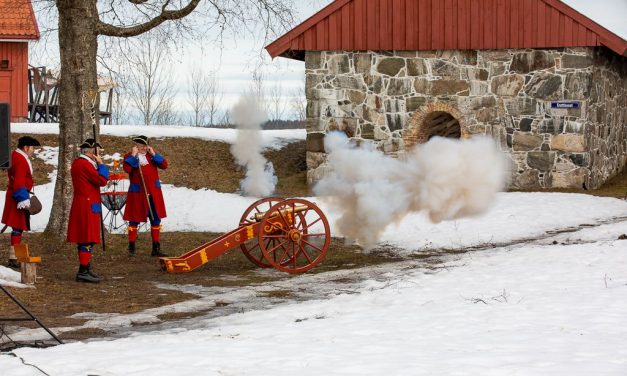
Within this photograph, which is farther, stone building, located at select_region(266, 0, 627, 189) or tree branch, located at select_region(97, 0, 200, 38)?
stone building, located at select_region(266, 0, 627, 189)

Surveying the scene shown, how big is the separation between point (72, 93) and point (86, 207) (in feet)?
15.4

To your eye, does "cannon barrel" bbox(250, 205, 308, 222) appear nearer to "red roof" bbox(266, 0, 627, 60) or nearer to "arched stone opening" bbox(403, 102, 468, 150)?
"arched stone opening" bbox(403, 102, 468, 150)

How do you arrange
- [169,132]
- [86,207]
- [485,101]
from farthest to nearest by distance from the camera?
[169,132] → [485,101] → [86,207]

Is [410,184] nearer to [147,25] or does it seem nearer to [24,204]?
[24,204]

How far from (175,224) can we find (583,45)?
1022cm

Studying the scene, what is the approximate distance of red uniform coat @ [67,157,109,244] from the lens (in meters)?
13.8

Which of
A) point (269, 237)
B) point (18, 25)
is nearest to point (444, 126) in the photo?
point (269, 237)

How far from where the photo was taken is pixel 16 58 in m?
32.8

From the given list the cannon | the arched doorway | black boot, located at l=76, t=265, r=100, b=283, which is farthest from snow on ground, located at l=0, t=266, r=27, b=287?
the arched doorway

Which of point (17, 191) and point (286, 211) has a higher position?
point (17, 191)

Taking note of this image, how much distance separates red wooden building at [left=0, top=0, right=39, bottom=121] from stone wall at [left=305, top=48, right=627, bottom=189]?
36.0 ft

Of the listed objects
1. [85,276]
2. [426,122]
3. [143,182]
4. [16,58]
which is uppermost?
[16,58]

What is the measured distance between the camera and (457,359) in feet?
28.3

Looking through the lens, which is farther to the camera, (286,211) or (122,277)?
(286,211)
